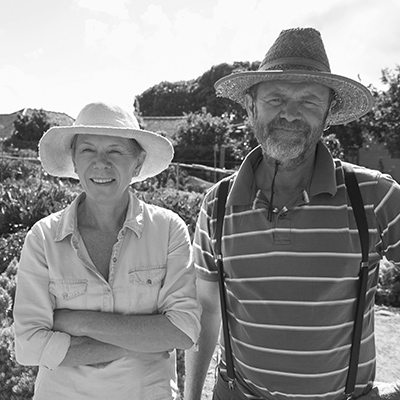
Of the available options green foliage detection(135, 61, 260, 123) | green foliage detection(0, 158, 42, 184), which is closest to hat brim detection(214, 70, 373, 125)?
green foliage detection(0, 158, 42, 184)

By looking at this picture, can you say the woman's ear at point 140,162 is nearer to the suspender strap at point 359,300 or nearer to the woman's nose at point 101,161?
the woman's nose at point 101,161

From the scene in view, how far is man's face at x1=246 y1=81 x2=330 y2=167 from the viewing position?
1.85 m

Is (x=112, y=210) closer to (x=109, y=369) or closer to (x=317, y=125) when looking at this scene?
(x=109, y=369)

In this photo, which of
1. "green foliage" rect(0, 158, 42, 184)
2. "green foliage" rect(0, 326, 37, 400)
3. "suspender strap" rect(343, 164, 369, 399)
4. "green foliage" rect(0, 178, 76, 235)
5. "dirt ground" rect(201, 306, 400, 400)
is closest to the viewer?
"suspender strap" rect(343, 164, 369, 399)

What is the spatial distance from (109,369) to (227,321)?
489 mm

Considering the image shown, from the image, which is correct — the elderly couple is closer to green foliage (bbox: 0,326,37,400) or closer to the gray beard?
the gray beard

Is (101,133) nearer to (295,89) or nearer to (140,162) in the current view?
(140,162)

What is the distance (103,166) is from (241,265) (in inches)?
26.1

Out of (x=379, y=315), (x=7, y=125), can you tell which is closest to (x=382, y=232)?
(x=379, y=315)

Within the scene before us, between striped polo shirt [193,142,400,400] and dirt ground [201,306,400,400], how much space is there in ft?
6.90

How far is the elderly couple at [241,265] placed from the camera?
176 centimetres

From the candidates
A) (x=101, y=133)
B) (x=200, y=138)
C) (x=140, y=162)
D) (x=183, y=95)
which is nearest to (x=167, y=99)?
(x=183, y=95)

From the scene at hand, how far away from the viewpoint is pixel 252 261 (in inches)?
72.6

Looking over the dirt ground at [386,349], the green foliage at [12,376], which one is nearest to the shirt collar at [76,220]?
the green foliage at [12,376]
